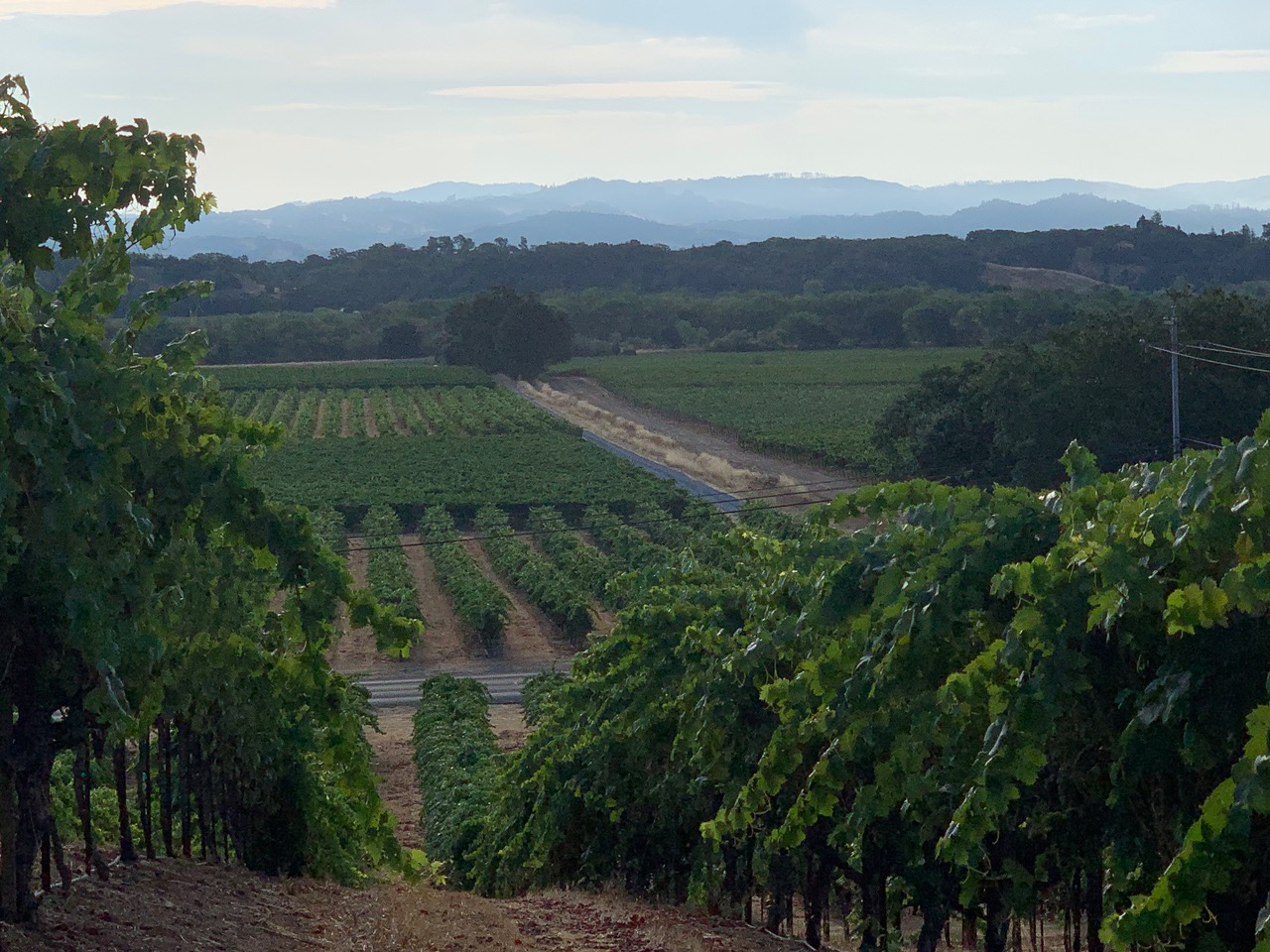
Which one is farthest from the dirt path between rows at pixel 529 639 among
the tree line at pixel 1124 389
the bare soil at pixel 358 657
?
the tree line at pixel 1124 389

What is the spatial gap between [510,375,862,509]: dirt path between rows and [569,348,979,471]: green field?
28.9 inches

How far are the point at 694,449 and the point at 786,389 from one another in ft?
69.0

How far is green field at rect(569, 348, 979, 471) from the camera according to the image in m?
59.8

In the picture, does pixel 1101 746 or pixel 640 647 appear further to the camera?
pixel 640 647

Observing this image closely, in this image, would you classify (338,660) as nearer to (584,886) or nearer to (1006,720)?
(584,886)

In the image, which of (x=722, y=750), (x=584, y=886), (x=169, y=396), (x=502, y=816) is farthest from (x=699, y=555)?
(x=169, y=396)

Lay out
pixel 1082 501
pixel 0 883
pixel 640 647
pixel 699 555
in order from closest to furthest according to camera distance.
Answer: pixel 1082 501 → pixel 0 883 → pixel 640 647 → pixel 699 555

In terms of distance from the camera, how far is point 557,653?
31828 millimetres

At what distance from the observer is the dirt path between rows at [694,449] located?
50031 mm

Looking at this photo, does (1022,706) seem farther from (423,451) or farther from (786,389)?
(786,389)

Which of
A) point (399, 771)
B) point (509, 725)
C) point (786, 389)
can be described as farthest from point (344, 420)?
point (399, 771)

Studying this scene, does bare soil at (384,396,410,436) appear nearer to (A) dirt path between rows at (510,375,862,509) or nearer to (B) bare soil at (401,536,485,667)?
(A) dirt path between rows at (510,375,862,509)

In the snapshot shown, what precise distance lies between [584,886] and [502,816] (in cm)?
269

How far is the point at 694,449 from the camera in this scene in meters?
63.1
